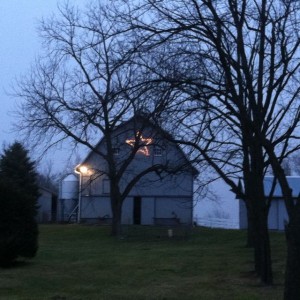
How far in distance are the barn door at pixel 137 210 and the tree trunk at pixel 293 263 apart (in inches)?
1877

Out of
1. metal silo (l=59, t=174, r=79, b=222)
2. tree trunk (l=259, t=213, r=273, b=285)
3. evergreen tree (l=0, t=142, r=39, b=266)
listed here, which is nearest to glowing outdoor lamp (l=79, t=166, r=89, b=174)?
metal silo (l=59, t=174, r=79, b=222)

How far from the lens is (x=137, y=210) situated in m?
57.8

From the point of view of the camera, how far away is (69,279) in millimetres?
16438

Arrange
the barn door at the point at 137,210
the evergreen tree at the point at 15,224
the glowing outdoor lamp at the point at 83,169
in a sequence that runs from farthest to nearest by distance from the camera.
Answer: the barn door at the point at 137,210 < the glowing outdoor lamp at the point at 83,169 < the evergreen tree at the point at 15,224

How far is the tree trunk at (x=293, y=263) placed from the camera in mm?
9594

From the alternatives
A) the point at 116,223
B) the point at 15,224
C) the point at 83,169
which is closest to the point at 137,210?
the point at 83,169

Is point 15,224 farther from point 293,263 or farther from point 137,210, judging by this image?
point 137,210

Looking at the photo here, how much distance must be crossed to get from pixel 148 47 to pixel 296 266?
18.0ft

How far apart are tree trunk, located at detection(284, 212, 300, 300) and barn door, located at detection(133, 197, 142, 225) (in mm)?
47677

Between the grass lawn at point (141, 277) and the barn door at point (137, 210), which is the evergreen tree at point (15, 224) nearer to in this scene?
the grass lawn at point (141, 277)

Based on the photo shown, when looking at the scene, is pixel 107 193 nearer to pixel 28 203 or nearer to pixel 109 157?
pixel 109 157

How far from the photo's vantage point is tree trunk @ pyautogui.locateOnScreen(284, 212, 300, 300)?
31.5 feet

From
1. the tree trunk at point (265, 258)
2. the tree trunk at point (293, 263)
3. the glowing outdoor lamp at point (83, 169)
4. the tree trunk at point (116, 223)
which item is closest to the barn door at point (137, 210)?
the glowing outdoor lamp at point (83, 169)

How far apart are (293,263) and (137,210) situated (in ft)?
159
